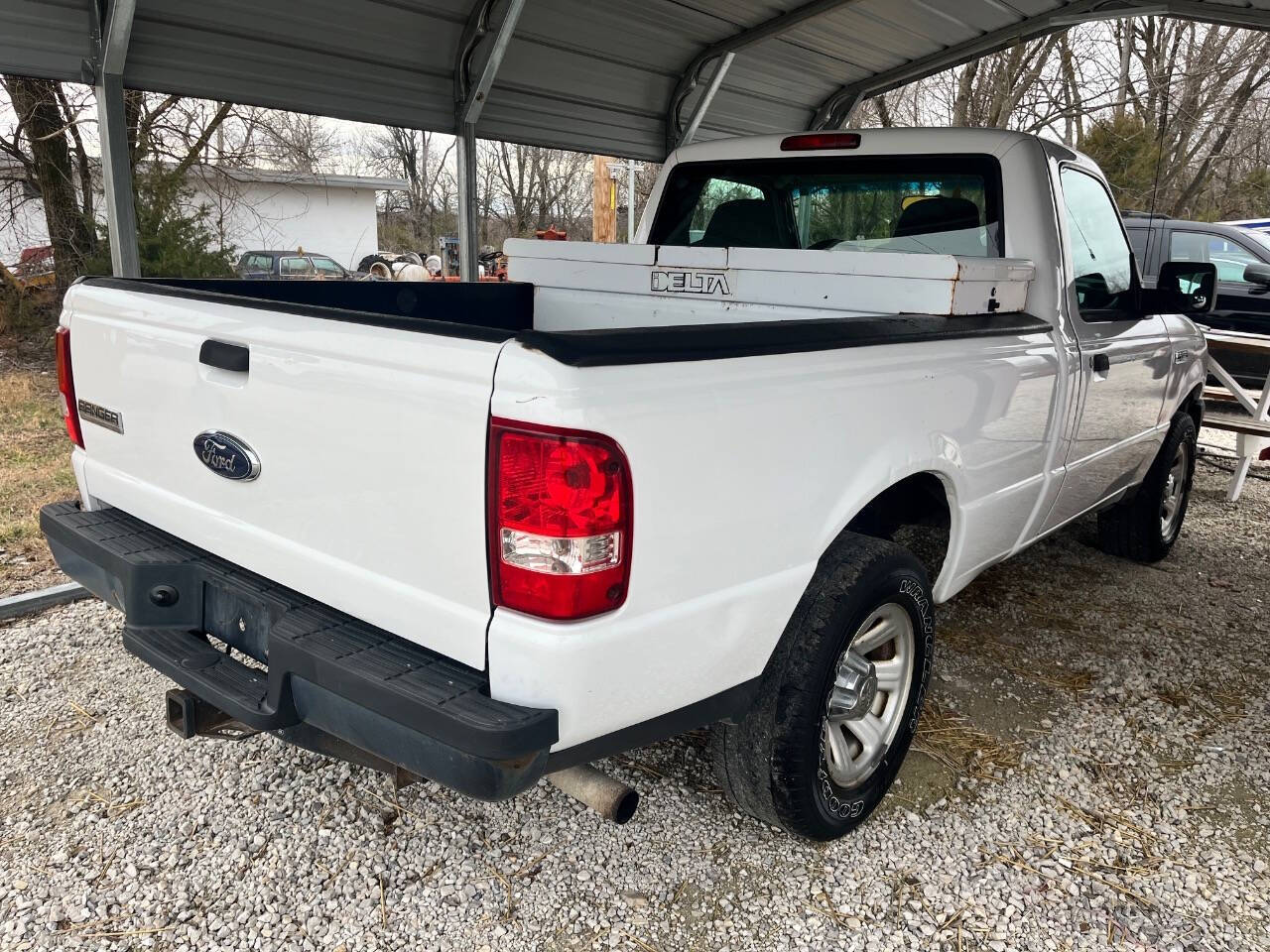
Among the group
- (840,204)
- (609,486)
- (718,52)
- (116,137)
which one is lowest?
(609,486)

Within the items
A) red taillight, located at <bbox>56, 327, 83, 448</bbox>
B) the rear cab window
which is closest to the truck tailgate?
red taillight, located at <bbox>56, 327, 83, 448</bbox>

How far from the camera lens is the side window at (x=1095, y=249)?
373cm

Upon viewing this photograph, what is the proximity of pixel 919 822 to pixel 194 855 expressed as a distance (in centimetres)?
218

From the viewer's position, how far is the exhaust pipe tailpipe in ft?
6.97

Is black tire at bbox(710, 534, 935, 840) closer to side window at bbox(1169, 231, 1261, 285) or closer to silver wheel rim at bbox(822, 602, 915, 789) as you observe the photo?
silver wheel rim at bbox(822, 602, 915, 789)

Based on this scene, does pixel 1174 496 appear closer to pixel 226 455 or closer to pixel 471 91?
pixel 471 91

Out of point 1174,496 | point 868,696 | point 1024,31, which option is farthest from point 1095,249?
point 1024,31

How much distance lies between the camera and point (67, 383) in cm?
294

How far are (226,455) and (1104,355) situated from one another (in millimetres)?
3266

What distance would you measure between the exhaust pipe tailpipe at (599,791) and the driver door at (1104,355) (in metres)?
2.42

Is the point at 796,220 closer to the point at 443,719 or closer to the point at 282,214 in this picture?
the point at 443,719

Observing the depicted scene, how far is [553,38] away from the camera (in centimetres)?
654

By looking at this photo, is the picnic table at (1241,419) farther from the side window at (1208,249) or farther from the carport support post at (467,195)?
the carport support post at (467,195)

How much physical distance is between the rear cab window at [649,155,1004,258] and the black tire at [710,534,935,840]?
5.41ft
